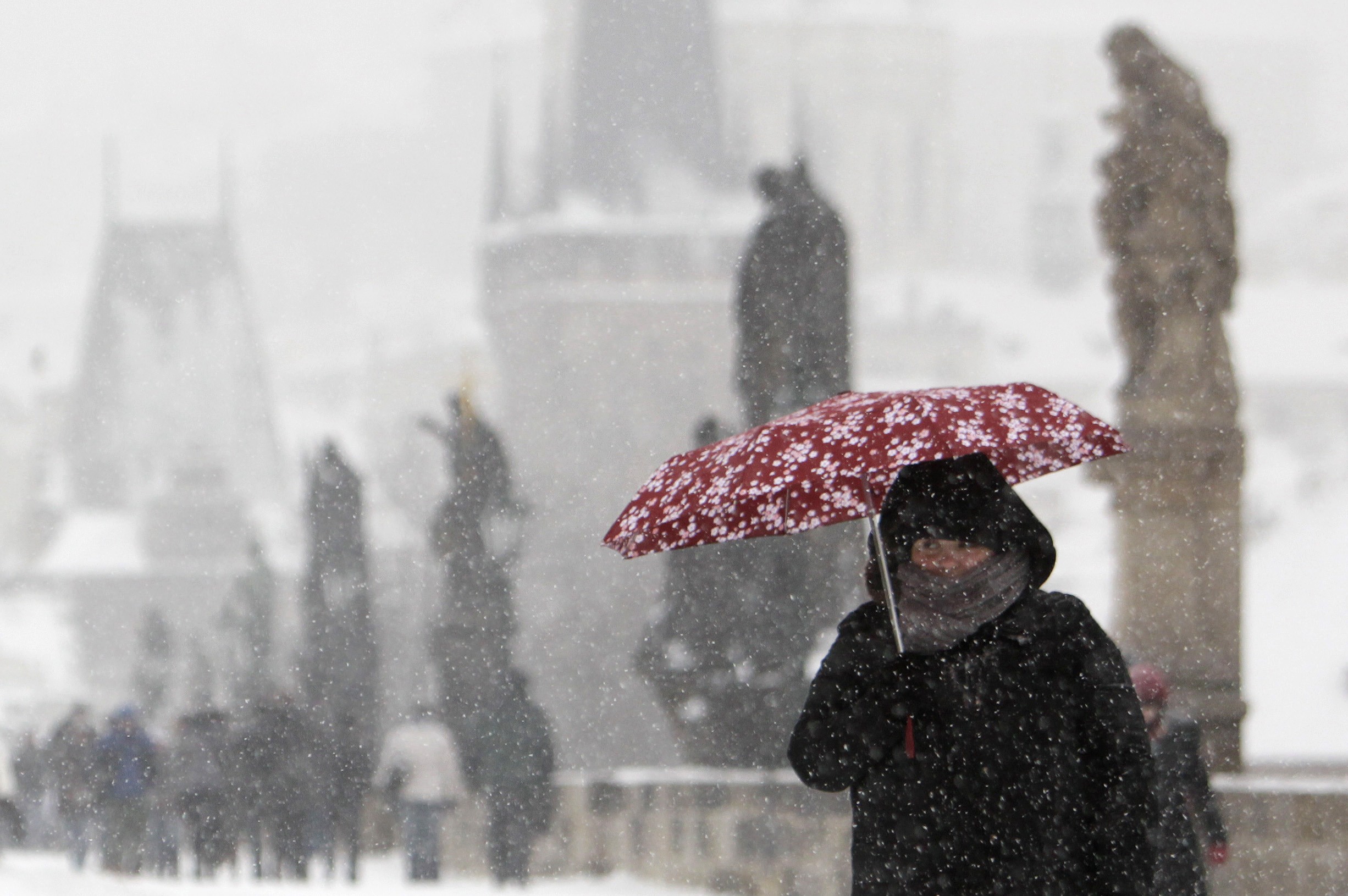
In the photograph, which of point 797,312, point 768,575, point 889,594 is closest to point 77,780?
point 768,575

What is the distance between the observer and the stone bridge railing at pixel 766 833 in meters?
7.01

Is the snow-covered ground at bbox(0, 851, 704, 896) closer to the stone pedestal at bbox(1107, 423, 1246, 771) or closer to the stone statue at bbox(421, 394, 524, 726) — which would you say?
the stone pedestal at bbox(1107, 423, 1246, 771)

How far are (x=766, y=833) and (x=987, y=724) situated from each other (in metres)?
6.24

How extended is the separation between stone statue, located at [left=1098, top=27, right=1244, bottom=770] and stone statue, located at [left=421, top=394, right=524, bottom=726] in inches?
356

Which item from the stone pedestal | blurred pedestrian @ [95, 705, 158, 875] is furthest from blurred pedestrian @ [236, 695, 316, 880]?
the stone pedestal

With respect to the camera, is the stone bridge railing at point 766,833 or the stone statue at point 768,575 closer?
the stone bridge railing at point 766,833

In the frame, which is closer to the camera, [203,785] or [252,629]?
[203,785]

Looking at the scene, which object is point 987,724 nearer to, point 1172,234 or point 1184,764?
point 1184,764

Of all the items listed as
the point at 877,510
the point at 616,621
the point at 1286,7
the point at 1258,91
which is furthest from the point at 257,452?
the point at 877,510

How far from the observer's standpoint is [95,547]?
67562mm

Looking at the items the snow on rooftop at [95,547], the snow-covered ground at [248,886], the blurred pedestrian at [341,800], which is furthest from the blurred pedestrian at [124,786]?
the snow on rooftop at [95,547]

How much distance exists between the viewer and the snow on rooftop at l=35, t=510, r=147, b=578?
65750 millimetres

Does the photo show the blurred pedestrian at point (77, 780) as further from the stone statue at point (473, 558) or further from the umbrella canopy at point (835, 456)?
the umbrella canopy at point (835, 456)

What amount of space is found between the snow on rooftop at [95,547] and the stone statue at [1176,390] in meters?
58.5
